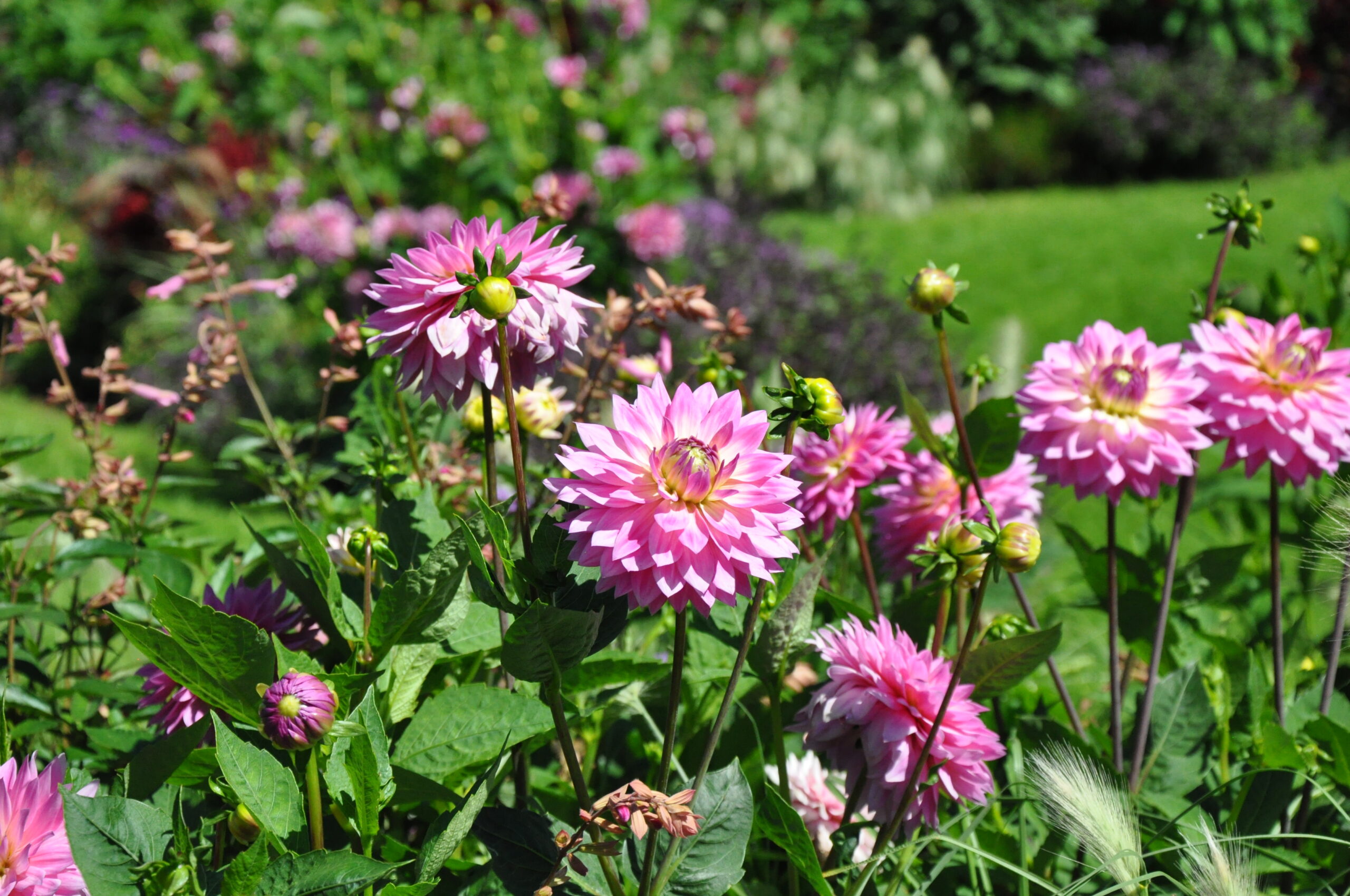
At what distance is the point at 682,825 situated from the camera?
625mm

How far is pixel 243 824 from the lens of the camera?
27.8 inches

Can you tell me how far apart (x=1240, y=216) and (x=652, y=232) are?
8.21 ft

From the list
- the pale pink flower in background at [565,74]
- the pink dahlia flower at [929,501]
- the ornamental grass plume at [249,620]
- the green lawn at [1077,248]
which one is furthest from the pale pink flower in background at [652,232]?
the ornamental grass plume at [249,620]

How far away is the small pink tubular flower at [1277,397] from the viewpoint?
3.05ft

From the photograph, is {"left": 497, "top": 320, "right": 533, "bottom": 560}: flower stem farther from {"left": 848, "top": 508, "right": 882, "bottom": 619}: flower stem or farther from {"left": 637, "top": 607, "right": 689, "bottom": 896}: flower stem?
{"left": 848, "top": 508, "right": 882, "bottom": 619}: flower stem

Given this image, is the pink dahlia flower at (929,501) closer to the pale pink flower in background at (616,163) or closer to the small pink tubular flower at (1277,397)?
the small pink tubular flower at (1277,397)

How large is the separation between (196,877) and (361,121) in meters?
3.89

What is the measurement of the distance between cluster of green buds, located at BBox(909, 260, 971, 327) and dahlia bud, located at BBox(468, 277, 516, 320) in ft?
1.14

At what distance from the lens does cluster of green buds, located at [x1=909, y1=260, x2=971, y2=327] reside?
0.82m

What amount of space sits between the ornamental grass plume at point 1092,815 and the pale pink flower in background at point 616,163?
9.59 ft

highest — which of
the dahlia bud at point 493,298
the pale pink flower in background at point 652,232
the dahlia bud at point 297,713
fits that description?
the dahlia bud at point 493,298

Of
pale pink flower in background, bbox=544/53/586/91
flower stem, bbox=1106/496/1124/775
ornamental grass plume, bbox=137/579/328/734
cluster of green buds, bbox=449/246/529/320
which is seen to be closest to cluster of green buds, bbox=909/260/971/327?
flower stem, bbox=1106/496/1124/775

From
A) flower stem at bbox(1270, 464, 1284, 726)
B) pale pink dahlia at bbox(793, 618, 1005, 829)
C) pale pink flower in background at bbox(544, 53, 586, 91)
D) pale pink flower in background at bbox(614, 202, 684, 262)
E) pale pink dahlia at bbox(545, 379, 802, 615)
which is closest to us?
pale pink dahlia at bbox(545, 379, 802, 615)

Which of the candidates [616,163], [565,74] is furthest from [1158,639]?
[565,74]
